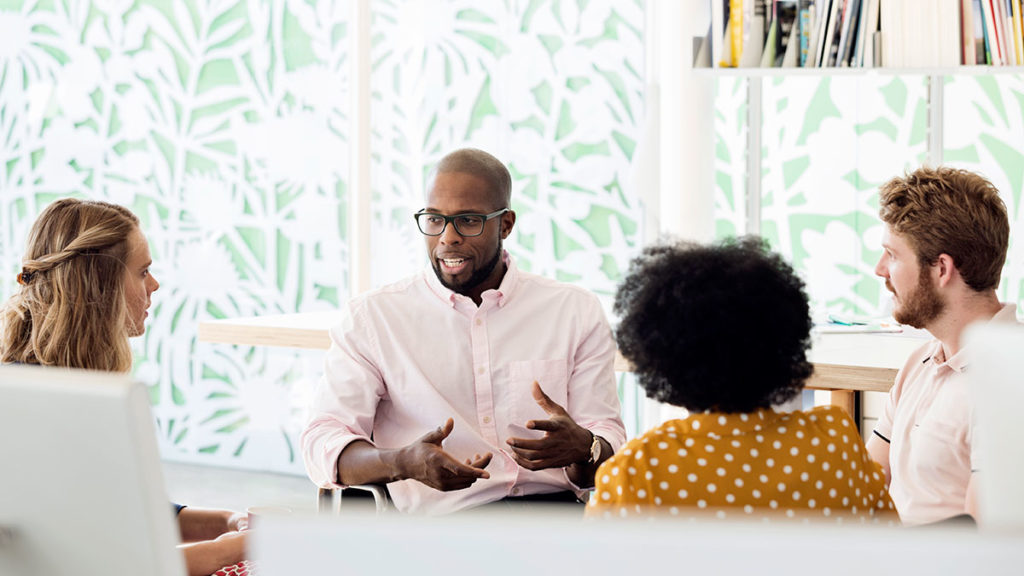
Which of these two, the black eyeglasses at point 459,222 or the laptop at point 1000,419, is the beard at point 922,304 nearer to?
the black eyeglasses at point 459,222

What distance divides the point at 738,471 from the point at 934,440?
0.67m

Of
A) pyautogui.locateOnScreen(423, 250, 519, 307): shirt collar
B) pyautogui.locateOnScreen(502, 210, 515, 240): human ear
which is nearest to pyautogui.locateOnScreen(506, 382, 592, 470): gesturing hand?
pyautogui.locateOnScreen(423, 250, 519, 307): shirt collar

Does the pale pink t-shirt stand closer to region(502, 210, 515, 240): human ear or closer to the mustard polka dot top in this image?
the mustard polka dot top

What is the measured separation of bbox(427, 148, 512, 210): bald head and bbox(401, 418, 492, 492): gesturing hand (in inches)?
21.5

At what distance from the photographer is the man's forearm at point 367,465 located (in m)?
2.04

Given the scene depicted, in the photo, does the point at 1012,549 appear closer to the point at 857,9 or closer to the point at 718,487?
the point at 718,487

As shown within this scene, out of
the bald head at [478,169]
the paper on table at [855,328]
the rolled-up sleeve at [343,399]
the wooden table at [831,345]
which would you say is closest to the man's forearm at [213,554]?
the rolled-up sleeve at [343,399]

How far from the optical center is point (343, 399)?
2242 mm

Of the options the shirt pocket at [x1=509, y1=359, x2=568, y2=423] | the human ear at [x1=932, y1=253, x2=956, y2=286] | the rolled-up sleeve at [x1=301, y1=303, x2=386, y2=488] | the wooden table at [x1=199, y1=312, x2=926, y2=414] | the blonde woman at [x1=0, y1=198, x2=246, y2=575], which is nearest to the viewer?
the blonde woman at [x1=0, y1=198, x2=246, y2=575]

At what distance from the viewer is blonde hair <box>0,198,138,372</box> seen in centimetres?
184

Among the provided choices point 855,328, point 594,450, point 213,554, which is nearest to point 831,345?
point 855,328

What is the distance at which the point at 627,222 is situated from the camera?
482 centimetres

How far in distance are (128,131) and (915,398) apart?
13.6 feet

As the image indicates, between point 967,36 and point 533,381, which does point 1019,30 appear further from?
point 533,381
